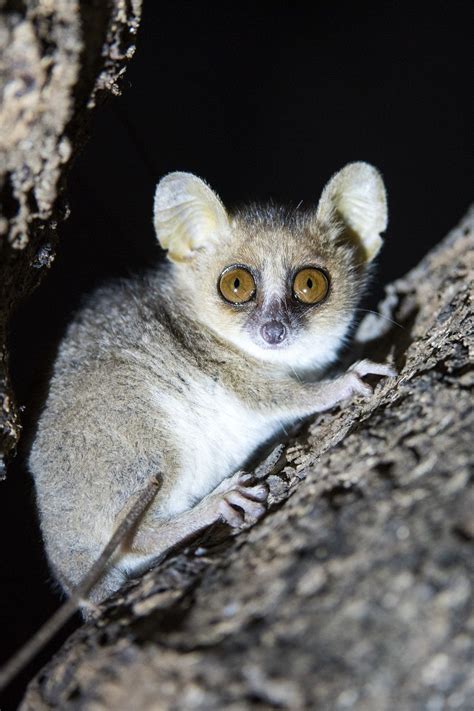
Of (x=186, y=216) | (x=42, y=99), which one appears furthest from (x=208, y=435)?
(x=42, y=99)

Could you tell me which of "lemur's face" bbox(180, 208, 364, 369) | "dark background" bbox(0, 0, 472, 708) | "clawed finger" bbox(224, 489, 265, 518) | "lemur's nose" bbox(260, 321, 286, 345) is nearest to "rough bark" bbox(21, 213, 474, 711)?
"clawed finger" bbox(224, 489, 265, 518)

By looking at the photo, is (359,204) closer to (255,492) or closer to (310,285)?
(310,285)

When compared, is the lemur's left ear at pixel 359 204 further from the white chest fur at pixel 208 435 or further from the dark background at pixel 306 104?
the dark background at pixel 306 104

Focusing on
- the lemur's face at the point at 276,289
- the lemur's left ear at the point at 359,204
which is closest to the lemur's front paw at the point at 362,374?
the lemur's face at the point at 276,289

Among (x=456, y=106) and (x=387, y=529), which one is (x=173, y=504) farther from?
(x=456, y=106)

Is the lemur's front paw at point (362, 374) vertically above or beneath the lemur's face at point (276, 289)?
beneath

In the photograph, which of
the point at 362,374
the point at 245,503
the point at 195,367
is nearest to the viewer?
the point at 245,503

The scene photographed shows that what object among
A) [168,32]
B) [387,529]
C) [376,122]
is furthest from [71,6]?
[376,122]
